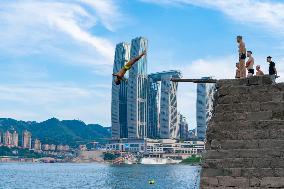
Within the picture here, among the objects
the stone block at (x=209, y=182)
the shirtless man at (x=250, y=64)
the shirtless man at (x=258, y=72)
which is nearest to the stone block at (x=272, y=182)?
the stone block at (x=209, y=182)

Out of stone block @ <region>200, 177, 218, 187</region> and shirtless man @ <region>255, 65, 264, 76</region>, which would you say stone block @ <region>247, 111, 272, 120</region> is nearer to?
stone block @ <region>200, 177, 218, 187</region>

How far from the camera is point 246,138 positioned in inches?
648

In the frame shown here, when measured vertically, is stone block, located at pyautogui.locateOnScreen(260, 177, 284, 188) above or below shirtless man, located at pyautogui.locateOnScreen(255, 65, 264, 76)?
below

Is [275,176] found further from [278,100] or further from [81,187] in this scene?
[81,187]

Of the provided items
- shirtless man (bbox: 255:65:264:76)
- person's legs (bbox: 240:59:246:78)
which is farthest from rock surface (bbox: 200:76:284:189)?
shirtless man (bbox: 255:65:264:76)

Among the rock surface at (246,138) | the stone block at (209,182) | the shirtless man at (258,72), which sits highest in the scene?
the shirtless man at (258,72)

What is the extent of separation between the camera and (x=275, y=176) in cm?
1546

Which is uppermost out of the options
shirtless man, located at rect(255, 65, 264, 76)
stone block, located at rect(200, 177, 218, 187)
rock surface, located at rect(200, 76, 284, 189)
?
shirtless man, located at rect(255, 65, 264, 76)

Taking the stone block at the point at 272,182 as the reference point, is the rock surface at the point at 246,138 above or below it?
→ above

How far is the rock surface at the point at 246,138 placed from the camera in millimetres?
15734

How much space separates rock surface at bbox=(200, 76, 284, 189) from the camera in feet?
51.6

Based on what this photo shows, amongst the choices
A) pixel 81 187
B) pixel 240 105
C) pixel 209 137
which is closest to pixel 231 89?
pixel 240 105

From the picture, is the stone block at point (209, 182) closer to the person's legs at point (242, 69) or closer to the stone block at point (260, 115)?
the stone block at point (260, 115)

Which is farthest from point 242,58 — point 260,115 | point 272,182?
point 272,182
